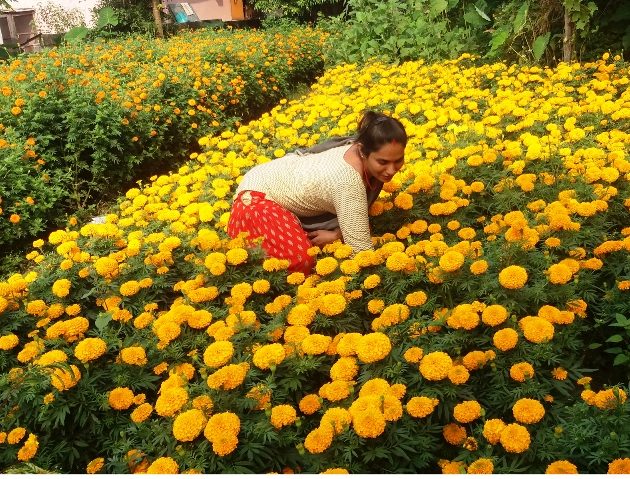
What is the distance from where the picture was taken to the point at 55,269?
3281 mm

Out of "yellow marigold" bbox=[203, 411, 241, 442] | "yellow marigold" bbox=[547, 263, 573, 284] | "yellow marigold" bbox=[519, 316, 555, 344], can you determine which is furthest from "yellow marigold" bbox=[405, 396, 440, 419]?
"yellow marigold" bbox=[547, 263, 573, 284]

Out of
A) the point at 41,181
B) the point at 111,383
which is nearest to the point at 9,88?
the point at 41,181

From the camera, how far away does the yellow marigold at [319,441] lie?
179cm

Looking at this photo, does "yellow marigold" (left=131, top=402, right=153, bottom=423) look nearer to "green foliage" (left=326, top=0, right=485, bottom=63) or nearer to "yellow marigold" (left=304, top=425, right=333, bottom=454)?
"yellow marigold" (left=304, top=425, right=333, bottom=454)

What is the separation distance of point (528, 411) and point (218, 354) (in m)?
1.09

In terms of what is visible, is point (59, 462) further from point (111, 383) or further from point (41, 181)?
point (41, 181)

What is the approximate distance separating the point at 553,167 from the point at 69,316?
2896 mm

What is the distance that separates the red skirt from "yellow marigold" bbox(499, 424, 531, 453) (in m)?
1.59

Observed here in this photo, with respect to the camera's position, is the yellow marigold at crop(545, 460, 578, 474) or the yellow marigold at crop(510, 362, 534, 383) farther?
the yellow marigold at crop(510, 362, 534, 383)

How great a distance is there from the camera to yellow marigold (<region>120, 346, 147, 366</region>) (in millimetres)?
2311

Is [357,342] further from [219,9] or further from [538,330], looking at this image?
[219,9]

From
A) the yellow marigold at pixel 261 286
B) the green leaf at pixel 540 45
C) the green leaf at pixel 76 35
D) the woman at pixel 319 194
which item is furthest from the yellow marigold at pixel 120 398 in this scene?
the green leaf at pixel 76 35

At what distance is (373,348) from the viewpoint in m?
2.07

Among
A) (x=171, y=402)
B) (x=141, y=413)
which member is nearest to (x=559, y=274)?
(x=171, y=402)
